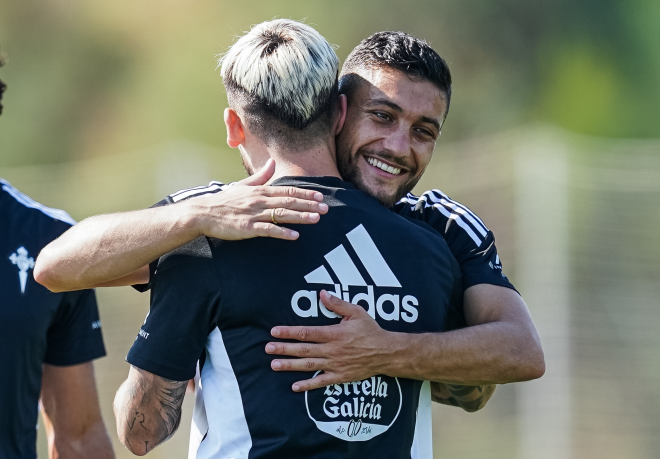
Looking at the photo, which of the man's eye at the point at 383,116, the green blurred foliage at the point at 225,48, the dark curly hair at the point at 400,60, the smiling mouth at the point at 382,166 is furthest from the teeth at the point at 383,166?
the green blurred foliage at the point at 225,48

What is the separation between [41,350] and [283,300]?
1276 mm

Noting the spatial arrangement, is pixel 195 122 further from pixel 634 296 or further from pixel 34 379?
pixel 34 379

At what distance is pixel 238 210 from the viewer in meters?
2.17

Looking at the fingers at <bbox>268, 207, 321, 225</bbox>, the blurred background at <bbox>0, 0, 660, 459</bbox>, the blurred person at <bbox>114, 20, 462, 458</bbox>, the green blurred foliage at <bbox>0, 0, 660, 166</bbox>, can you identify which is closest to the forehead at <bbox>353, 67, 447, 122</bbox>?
the blurred person at <bbox>114, 20, 462, 458</bbox>

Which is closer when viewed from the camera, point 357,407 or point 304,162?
point 357,407

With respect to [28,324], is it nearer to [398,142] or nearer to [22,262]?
[22,262]

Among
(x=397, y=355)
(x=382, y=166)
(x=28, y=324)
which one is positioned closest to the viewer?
(x=397, y=355)

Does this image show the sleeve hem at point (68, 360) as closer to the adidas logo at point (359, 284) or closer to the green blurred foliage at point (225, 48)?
the adidas logo at point (359, 284)

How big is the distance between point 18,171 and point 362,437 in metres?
12.7

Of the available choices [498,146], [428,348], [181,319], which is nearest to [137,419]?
[181,319]

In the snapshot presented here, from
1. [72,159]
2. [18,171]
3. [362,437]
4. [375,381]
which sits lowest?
[362,437]

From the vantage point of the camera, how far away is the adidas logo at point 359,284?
7.23 ft

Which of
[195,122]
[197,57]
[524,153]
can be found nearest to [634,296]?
[524,153]

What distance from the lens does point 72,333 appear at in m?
3.16
